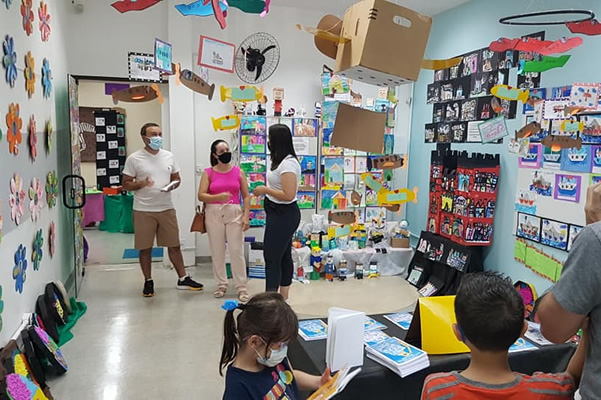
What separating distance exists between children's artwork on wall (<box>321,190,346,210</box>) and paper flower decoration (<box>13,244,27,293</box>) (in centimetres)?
320

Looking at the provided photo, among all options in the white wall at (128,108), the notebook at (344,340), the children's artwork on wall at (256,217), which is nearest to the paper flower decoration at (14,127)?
the notebook at (344,340)

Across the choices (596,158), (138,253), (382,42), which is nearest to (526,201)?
(596,158)

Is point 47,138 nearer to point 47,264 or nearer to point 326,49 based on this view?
point 47,264

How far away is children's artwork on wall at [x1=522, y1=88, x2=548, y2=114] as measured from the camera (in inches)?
144

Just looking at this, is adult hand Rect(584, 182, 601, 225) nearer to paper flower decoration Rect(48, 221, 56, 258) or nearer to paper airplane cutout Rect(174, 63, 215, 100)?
paper airplane cutout Rect(174, 63, 215, 100)

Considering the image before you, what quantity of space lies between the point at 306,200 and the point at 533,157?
2428 mm

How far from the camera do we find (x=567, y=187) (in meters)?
3.42

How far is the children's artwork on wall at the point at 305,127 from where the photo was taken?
16.8ft

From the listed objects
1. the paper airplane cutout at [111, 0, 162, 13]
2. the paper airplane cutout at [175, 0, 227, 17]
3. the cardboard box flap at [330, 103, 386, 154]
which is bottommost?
the cardboard box flap at [330, 103, 386, 154]

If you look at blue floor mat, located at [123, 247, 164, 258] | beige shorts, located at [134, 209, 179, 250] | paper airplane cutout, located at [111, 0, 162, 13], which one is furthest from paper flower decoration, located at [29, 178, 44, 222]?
blue floor mat, located at [123, 247, 164, 258]

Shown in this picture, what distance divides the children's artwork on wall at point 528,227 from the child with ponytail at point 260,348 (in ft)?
9.98

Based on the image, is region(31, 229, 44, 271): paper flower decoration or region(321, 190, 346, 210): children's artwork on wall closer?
region(31, 229, 44, 271): paper flower decoration

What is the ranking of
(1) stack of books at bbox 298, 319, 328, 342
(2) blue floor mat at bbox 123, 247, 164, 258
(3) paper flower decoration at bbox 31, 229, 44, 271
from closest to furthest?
(1) stack of books at bbox 298, 319, 328, 342 < (3) paper flower decoration at bbox 31, 229, 44, 271 < (2) blue floor mat at bbox 123, 247, 164, 258

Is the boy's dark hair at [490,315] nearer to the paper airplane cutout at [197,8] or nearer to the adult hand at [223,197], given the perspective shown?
the paper airplane cutout at [197,8]
